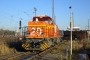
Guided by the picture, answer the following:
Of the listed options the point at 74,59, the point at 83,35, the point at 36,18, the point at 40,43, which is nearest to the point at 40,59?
the point at 74,59

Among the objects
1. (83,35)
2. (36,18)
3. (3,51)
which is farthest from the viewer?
(83,35)

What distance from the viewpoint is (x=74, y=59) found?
12.8m

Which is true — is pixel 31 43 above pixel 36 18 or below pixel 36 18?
below

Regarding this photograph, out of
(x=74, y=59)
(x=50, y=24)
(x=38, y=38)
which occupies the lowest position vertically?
(x=74, y=59)

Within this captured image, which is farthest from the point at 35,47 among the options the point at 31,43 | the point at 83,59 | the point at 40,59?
the point at 83,59

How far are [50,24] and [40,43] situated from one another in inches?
159

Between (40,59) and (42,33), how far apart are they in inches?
231

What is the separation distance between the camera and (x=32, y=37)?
1809cm

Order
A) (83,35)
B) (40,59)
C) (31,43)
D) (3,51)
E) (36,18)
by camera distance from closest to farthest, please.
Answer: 1. (40,59)
2. (3,51)
3. (31,43)
4. (36,18)
5. (83,35)

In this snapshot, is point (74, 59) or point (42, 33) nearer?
point (74, 59)

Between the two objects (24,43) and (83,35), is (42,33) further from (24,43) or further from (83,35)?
(83,35)

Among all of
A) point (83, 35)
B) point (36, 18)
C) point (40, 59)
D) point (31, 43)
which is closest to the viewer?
point (40, 59)

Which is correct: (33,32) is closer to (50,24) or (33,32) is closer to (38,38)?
(38,38)

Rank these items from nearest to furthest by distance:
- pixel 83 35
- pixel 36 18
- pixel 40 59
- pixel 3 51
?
pixel 40 59 → pixel 3 51 → pixel 36 18 → pixel 83 35
